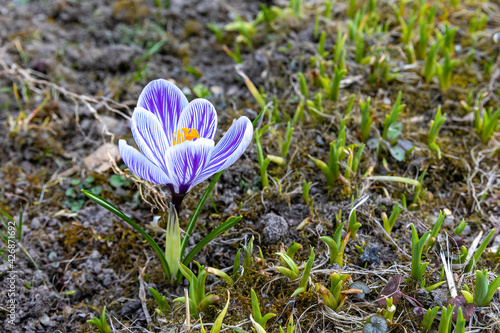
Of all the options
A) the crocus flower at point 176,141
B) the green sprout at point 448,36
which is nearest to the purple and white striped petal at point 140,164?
the crocus flower at point 176,141

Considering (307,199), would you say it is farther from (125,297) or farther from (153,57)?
(153,57)

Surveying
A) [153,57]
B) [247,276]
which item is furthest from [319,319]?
[153,57]

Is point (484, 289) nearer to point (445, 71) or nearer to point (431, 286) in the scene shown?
point (431, 286)

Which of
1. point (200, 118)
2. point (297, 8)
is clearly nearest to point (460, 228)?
point (200, 118)

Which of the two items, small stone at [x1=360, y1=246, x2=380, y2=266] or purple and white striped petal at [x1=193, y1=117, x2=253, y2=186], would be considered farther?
small stone at [x1=360, y1=246, x2=380, y2=266]

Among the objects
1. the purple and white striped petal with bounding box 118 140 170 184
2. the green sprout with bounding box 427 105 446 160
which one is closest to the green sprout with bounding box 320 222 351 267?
the purple and white striped petal with bounding box 118 140 170 184

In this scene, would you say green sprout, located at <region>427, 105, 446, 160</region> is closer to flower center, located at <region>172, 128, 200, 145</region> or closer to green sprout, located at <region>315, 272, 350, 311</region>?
green sprout, located at <region>315, 272, 350, 311</region>
